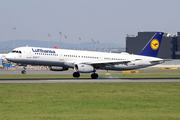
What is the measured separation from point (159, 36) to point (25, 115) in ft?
140

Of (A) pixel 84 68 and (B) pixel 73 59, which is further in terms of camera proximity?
(B) pixel 73 59

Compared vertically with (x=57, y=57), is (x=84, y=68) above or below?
below

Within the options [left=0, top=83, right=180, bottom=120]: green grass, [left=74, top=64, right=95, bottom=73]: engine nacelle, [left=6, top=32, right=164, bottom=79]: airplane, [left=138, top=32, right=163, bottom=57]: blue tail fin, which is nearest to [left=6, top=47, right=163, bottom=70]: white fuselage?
[left=6, top=32, right=164, bottom=79]: airplane

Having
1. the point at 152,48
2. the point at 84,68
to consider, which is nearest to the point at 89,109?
the point at 84,68

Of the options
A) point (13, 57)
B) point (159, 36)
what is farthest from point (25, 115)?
point (159, 36)

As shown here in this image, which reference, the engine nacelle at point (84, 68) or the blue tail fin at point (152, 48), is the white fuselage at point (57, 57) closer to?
the engine nacelle at point (84, 68)

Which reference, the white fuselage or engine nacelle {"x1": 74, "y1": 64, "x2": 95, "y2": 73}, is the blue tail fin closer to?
the white fuselage

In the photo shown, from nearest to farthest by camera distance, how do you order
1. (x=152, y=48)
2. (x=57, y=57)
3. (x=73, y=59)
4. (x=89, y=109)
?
(x=89, y=109)
(x=57, y=57)
(x=73, y=59)
(x=152, y=48)

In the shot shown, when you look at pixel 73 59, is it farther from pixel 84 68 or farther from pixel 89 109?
pixel 89 109

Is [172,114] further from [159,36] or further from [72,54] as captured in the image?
[159,36]

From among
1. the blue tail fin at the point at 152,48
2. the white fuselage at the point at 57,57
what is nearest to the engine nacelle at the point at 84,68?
the white fuselage at the point at 57,57

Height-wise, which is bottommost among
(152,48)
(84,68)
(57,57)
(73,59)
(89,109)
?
(89,109)

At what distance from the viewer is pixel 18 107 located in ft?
61.4

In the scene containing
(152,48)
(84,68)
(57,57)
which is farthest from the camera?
(152,48)
